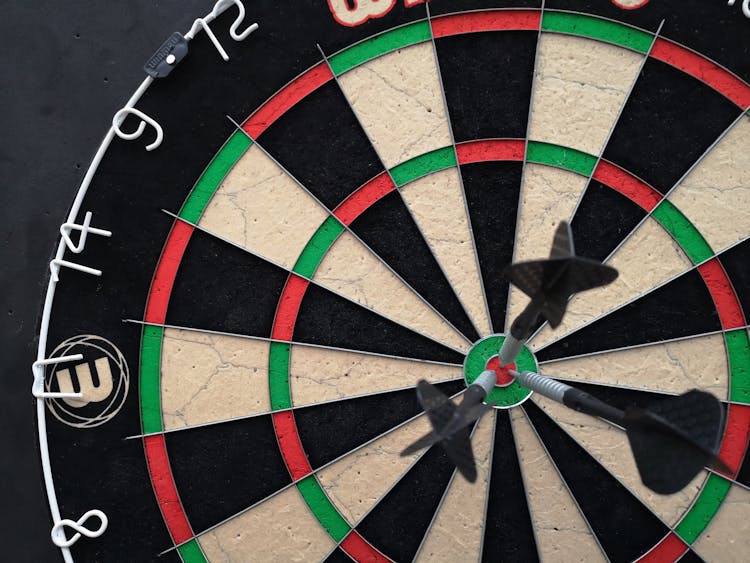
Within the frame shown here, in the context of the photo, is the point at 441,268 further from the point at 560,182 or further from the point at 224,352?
the point at 224,352

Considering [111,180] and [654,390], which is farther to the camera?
[111,180]

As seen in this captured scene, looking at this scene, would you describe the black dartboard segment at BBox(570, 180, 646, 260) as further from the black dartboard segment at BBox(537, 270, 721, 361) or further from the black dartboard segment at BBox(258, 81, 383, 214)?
the black dartboard segment at BBox(258, 81, 383, 214)

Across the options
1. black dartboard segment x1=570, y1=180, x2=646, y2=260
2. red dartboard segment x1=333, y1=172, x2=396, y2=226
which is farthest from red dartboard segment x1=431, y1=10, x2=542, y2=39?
black dartboard segment x1=570, y1=180, x2=646, y2=260

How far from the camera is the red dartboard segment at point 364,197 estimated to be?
562cm

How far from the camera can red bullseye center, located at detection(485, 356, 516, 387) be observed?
5242mm

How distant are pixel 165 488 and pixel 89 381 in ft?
3.74

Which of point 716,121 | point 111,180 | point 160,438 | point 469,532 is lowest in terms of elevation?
point 469,532

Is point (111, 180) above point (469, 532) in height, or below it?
above

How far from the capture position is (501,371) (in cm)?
527

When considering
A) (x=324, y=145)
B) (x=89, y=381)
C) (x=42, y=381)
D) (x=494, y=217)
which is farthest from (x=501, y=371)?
(x=42, y=381)

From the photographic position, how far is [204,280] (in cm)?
571

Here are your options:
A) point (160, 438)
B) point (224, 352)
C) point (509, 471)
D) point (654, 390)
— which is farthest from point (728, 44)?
point (160, 438)

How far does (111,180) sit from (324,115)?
1.96 metres

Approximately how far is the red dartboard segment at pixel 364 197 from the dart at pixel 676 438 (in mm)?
2830
